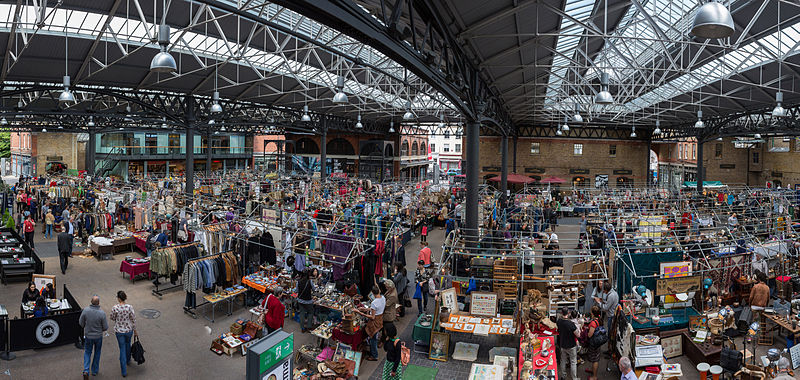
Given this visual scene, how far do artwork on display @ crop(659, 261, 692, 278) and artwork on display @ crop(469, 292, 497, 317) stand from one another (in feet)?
12.4

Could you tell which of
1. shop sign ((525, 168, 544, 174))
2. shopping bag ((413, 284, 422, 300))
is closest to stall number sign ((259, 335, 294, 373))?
shopping bag ((413, 284, 422, 300))

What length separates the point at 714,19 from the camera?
5184 millimetres

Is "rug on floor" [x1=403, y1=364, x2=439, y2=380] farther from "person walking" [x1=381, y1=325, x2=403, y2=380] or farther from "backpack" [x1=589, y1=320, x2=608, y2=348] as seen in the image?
"backpack" [x1=589, y1=320, x2=608, y2=348]

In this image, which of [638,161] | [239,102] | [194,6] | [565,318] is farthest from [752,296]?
[638,161]

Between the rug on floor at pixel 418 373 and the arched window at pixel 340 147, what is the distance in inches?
1614

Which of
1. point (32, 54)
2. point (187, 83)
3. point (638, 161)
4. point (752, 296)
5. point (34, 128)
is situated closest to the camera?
point (752, 296)

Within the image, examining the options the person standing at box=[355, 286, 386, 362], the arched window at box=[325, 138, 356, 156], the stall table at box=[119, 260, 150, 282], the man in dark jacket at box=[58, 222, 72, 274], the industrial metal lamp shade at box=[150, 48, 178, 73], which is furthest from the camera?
the arched window at box=[325, 138, 356, 156]

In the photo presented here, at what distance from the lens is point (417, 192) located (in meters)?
25.8

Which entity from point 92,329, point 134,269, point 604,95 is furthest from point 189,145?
point 604,95

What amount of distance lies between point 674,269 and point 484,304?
14.1 ft

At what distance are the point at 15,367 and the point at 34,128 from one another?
128ft

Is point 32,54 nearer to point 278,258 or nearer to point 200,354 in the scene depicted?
point 278,258

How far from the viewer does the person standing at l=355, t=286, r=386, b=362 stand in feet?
29.1

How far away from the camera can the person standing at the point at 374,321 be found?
8.86 metres
